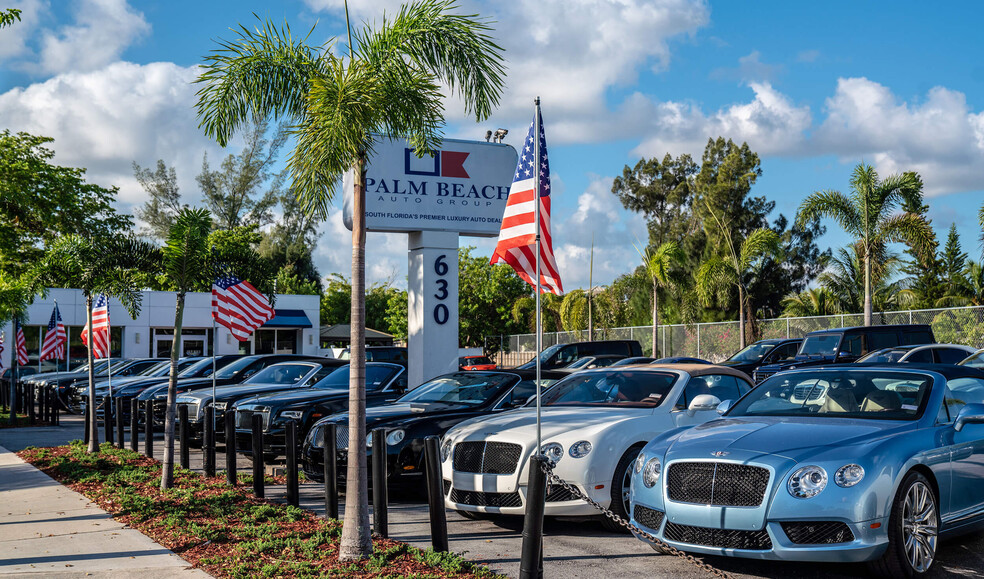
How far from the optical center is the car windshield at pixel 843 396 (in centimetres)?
637

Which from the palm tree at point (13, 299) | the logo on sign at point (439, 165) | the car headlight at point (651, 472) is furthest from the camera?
the palm tree at point (13, 299)

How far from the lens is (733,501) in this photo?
5.54 metres

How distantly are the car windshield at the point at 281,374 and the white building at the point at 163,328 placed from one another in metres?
16.6

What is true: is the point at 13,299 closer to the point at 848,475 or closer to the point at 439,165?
the point at 439,165

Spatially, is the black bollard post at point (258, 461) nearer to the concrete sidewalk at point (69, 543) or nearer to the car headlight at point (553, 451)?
the concrete sidewalk at point (69, 543)

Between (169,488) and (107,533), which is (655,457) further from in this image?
(169,488)

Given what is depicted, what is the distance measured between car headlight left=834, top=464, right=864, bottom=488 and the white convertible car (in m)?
2.05

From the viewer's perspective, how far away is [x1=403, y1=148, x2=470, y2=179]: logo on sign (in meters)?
15.4

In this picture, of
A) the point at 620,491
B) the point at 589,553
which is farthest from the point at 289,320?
the point at 589,553

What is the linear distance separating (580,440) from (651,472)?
1242mm

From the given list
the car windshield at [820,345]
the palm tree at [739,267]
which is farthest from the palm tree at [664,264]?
the car windshield at [820,345]

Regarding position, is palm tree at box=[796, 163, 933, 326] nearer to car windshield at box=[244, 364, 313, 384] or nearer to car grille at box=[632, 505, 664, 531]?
car windshield at box=[244, 364, 313, 384]

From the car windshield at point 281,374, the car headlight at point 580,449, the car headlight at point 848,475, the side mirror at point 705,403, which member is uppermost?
the side mirror at point 705,403

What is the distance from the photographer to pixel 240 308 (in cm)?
1490
